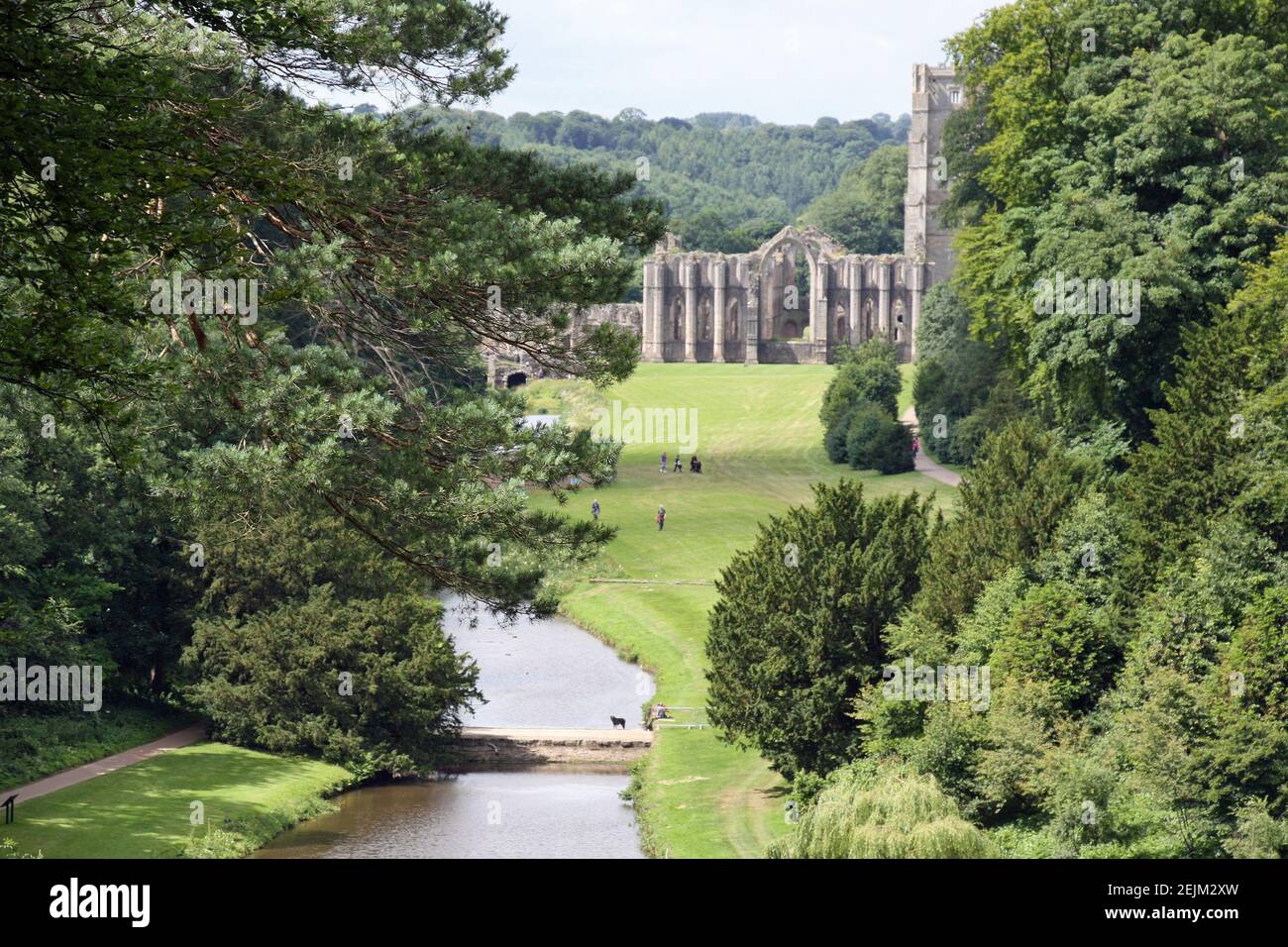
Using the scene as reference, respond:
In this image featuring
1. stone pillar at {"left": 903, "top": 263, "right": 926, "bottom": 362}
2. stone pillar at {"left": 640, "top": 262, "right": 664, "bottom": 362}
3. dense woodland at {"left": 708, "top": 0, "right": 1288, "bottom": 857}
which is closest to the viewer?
dense woodland at {"left": 708, "top": 0, "right": 1288, "bottom": 857}

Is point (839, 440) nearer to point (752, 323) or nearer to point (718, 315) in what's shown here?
point (752, 323)

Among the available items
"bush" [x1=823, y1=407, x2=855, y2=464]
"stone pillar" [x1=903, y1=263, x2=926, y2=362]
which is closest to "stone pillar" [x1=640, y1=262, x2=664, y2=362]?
"stone pillar" [x1=903, y1=263, x2=926, y2=362]

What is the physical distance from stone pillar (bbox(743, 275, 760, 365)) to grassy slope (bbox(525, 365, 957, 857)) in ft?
55.8

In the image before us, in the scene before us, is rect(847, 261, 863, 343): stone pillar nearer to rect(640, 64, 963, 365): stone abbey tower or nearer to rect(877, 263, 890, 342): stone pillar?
rect(640, 64, 963, 365): stone abbey tower

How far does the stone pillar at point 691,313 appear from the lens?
12925cm

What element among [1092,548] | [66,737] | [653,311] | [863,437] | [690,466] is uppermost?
[653,311]

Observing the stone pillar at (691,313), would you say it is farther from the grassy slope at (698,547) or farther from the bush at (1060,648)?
the bush at (1060,648)

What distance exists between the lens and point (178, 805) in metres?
36.0

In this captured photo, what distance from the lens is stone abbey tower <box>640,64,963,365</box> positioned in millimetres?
125938

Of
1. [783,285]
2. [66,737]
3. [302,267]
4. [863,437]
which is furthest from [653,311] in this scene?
[302,267]

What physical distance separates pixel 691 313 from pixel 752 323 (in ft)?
17.7

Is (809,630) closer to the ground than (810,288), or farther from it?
closer to the ground

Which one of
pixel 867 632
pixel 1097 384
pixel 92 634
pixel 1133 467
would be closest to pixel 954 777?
pixel 867 632

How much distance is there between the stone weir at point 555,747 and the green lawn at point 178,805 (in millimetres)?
3490
